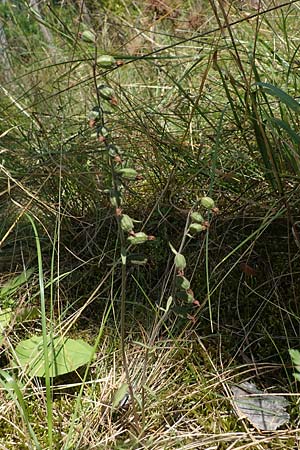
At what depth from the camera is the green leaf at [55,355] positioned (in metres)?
1.11

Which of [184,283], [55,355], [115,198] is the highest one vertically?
[115,198]

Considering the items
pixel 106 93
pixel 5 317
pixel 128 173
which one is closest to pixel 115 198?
pixel 128 173

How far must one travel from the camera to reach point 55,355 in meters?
1.13

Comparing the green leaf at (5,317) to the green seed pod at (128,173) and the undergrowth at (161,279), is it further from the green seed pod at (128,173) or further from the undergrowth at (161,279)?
the green seed pod at (128,173)

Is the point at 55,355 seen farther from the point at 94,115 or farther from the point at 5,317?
the point at 94,115

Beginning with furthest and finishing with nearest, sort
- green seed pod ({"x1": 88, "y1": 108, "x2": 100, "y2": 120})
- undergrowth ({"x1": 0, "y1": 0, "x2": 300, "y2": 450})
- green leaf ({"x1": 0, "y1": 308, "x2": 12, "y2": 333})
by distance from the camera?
green leaf ({"x1": 0, "y1": 308, "x2": 12, "y2": 333}) < undergrowth ({"x1": 0, "y1": 0, "x2": 300, "y2": 450}) < green seed pod ({"x1": 88, "y1": 108, "x2": 100, "y2": 120})

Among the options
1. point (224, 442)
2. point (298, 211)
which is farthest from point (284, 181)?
point (224, 442)

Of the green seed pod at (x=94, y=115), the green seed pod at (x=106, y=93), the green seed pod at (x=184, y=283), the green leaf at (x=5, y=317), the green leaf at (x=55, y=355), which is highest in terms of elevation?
the green seed pod at (x=106, y=93)

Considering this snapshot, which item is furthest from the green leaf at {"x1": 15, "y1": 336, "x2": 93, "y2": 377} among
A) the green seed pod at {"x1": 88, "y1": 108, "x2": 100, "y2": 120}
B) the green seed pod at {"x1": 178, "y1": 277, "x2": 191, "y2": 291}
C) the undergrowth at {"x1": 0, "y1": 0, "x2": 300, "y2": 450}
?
the green seed pod at {"x1": 88, "y1": 108, "x2": 100, "y2": 120}

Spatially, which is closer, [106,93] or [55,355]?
[106,93]

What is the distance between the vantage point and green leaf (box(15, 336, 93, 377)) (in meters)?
1.11

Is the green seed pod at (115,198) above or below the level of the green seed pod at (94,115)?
below

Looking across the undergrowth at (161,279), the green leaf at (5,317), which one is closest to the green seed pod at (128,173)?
the undergrowth at (161,279)

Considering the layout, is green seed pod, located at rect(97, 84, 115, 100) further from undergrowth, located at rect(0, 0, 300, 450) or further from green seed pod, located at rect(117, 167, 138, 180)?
green seed pod, located at rect(117, 167, 138, 180)
